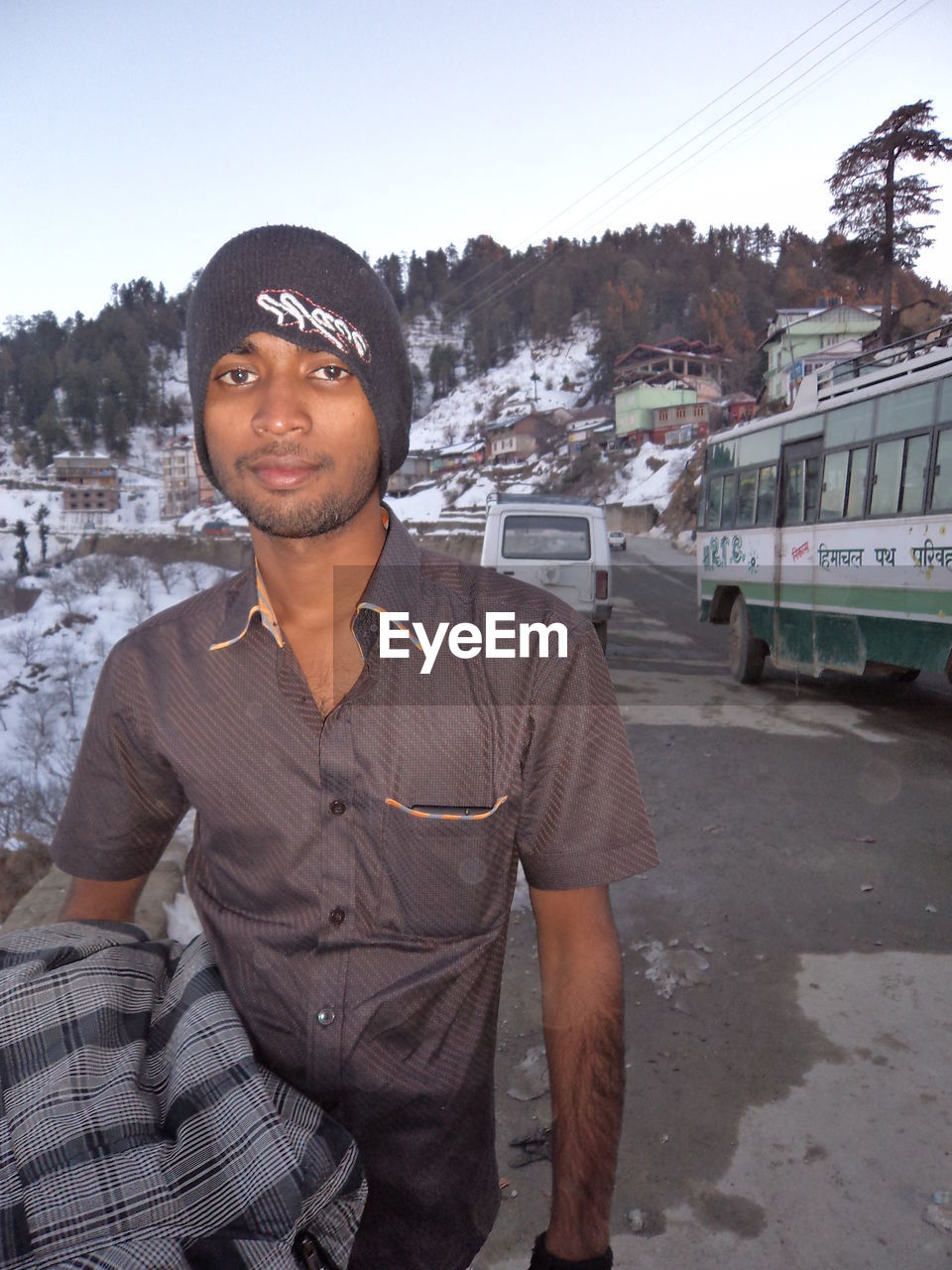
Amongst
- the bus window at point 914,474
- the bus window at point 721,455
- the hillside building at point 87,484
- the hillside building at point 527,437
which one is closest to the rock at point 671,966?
the bus window at point 914,474

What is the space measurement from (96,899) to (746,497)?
32.9 feet

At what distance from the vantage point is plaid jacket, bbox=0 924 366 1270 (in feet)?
3.39

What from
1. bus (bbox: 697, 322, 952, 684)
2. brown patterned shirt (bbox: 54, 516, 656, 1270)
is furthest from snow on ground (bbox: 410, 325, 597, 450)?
brown patterned shirt (bbox: 54, 516, 656, 1270)

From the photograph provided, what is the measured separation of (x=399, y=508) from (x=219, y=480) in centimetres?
7617

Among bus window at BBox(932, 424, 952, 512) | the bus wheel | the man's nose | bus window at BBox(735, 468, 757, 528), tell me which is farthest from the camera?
bus window at BBox(735, 468, 757, 528)

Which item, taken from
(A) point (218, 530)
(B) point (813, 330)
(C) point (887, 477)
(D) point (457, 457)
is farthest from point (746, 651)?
(D) point (457, 457)

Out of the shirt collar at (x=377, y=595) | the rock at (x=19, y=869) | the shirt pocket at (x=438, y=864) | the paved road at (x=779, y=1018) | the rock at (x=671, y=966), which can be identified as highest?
the shirt collar at (x=377, y=595)

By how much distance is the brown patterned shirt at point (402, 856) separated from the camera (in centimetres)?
135

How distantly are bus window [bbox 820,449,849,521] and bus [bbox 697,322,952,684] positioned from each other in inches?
0.6

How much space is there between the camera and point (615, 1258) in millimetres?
2365

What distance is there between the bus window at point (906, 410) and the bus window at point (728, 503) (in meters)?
2.94

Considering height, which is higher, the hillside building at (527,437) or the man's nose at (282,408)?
the hillside building at (527,437)

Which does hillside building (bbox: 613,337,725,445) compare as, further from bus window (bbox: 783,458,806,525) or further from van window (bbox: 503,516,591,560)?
bus window (bbox: 783,458,806,525)

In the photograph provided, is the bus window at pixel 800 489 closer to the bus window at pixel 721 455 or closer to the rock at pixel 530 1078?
the bus window at pixel 721 455
